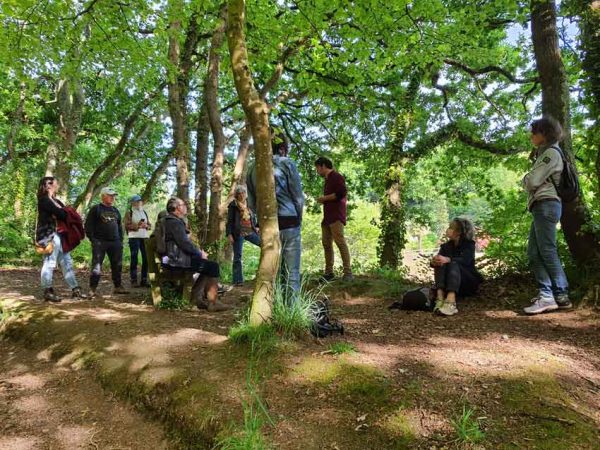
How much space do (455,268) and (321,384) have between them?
292 cm

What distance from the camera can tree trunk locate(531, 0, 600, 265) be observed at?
4832 millimetres

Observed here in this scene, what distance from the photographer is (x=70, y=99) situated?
13.7m

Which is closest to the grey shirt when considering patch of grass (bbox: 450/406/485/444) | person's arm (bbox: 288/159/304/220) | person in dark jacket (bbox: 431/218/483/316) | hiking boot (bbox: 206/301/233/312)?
person in dark jacket (bbox: 431/218/483/316)

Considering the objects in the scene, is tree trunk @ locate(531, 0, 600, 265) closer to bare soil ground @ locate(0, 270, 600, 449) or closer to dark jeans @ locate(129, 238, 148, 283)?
bare soil ground @ locate(0, 270, 600, 449)

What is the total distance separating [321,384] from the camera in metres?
2.95

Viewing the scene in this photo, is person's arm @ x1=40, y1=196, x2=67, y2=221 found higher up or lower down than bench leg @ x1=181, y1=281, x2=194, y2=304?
higher up

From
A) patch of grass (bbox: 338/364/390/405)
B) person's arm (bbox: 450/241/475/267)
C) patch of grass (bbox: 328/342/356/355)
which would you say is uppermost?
person's arm (bbox: 450/241/475/267)

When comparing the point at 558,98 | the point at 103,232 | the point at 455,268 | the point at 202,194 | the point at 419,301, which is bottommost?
the point at 419,301

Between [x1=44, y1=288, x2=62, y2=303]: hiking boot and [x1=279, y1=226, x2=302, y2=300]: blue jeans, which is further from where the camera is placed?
[x1=44, y1=288, x2=62, y2=303]: hiking boot

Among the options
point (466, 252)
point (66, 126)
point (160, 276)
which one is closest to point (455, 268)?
point (466, 252)

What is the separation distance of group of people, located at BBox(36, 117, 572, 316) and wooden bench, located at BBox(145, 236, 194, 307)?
12 centimetres

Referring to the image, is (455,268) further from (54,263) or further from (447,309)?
(54,263)

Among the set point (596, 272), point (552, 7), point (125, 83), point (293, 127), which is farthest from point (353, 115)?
point (596, 272)

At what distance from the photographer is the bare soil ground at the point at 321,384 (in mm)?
2469
